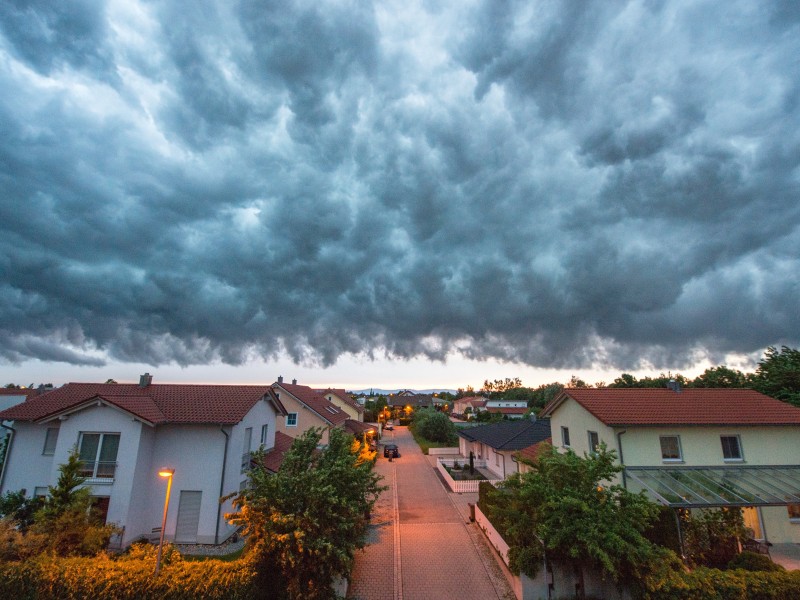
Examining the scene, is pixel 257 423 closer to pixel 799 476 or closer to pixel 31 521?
pixel 31 521

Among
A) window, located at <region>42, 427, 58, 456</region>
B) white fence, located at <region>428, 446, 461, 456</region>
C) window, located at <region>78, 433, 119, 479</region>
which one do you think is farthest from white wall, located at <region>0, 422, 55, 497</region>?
white fence, located at <region>428, 446, 461, 456</region>

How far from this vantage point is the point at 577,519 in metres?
12.2

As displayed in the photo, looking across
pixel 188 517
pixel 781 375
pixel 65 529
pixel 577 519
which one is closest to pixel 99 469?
→ pixel 188 517

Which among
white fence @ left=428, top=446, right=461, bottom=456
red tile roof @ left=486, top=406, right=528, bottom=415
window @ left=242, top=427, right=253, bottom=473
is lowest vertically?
white fence @ left=428, top=446, right=461, bottom=456

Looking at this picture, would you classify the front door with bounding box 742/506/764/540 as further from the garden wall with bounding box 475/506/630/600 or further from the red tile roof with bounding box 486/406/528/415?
the red tile roof with bounding box 486/406/528/415

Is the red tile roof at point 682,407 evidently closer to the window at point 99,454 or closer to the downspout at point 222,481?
the downspout at point 222,481

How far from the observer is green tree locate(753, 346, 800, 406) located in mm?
32812

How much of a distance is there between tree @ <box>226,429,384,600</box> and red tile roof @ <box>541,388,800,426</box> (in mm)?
14752

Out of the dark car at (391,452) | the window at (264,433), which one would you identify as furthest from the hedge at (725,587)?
the dark car at (391,452)

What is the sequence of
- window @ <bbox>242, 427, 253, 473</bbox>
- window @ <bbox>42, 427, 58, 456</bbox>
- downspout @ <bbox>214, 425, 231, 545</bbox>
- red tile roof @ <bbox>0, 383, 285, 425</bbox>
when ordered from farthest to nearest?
window @ <bbox>242, 427, 253, 473</bbox>
window @ <bbox>42, 427, 58, 456</bbox>
red tile roof @ <bbox>0, 383, 285, 425</bbox>
downspout @ <bbox>214, 425, 231, 545</bbox>

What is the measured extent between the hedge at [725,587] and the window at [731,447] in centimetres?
989

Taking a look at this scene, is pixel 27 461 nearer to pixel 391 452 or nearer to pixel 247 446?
pixel 247 446

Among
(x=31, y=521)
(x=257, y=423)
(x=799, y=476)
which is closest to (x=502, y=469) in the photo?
(x=799, y=476)

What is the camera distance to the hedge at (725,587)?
39.8 feet
